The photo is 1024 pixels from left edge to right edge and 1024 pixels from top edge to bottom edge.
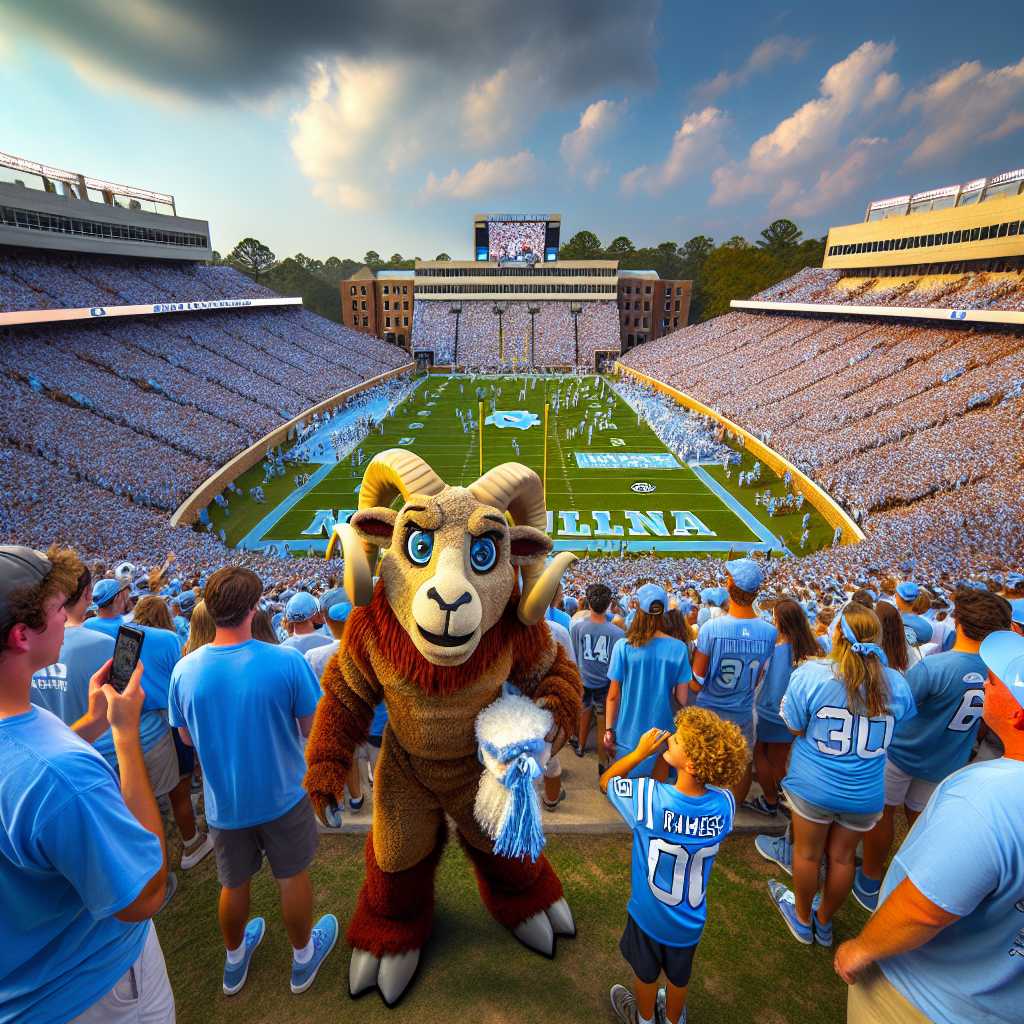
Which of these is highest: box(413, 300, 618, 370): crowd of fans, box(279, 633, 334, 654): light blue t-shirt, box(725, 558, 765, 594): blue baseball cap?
box(413, 300, 618, 370): crowd of fans

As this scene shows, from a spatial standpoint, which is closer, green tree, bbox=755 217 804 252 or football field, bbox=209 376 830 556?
football field, bbox=209 376 830 556

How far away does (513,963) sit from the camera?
300 cm

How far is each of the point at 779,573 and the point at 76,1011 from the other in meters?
10.4

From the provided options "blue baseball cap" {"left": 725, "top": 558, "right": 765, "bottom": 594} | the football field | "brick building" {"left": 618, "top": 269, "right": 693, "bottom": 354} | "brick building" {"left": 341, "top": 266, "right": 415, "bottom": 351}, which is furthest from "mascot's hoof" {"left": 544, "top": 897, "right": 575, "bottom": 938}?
"brick building" {"left": 618, "top": 269, "right": 693, "bottom": 354}

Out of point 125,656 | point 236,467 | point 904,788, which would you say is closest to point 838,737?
point 904,788

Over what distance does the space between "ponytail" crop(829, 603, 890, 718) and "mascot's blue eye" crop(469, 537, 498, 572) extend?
5.97 ft

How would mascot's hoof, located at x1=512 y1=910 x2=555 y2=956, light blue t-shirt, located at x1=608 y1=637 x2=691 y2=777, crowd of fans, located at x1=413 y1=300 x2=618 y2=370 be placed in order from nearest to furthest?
mascot's hoof, located at x1=512 y1=910 x2=555 y2=956 < light blue t-shirt, located at x1=608 y1=637 x2=691 y2=777 < crowd of fans, located at x1=413 y1=300 x2=618 y2=370

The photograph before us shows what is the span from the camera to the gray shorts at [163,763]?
3.37m

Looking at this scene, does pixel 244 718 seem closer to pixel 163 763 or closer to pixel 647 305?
pixel 163 763

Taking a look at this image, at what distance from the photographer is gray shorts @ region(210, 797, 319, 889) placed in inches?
107

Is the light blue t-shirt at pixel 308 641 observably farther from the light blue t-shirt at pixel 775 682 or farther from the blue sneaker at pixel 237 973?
the light blue t-shirt at pixel 775 682

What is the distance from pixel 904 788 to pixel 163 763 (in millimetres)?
4789

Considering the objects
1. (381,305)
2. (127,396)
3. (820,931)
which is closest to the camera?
(820,931)

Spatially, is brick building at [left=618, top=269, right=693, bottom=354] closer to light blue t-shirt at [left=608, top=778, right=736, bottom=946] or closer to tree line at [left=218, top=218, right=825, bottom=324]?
tree line at [left=218, top=218, right=825, bottom=324]
